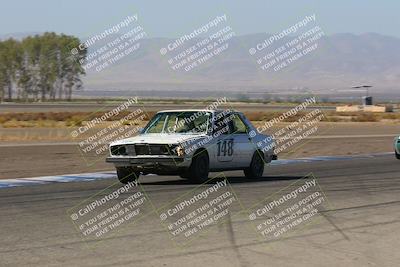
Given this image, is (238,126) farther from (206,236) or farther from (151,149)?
(206,236)

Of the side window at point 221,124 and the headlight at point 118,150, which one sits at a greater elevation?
the headlight at point 118,150

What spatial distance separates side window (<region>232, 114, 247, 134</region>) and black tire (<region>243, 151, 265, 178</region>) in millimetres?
580

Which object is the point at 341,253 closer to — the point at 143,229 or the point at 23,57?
the point at 143,229

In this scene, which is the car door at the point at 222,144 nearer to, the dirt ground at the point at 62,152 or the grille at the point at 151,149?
the grille at the point at 151,149

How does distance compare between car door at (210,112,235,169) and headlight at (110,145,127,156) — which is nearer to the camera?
headlight at (110,145,127,156)

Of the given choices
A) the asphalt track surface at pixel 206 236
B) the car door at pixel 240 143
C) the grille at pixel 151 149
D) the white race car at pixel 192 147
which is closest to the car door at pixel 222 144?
the white race car at pixel 192 147

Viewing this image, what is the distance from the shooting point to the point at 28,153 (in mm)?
26234

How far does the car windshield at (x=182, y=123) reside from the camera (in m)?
15.5

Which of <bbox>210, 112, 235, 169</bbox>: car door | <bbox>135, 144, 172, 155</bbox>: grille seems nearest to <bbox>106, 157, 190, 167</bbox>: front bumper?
<bbox>135, 144, 172, 155</bbox>: grille

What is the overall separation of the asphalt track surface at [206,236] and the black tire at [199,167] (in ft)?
0.97

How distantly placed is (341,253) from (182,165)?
6.50m

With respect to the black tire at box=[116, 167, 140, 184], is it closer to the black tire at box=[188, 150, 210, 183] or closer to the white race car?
the white race car

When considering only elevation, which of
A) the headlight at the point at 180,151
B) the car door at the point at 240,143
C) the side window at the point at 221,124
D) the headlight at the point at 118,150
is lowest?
the car door at the point at 240,143

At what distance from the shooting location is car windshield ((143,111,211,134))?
15516 mm
